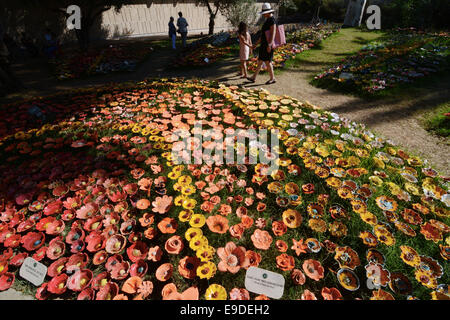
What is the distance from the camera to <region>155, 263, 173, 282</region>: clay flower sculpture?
1.81 m

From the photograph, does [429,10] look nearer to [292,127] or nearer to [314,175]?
[292,127]

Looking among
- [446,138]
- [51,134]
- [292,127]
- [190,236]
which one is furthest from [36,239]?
[446,138]

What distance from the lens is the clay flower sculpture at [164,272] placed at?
1.81 meters

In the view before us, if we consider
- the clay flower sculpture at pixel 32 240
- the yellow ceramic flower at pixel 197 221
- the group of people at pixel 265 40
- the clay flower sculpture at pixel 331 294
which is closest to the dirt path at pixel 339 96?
the group of people at pixel 265 40

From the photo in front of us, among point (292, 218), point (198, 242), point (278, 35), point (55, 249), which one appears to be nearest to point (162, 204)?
point (198, 242)

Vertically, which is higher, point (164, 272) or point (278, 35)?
point (278, 35)

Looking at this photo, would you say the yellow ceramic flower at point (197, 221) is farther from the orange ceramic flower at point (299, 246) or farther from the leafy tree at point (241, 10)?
the leafy tree at point (241, 10)

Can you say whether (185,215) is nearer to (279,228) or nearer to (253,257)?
(253,257)

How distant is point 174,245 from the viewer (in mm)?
1965

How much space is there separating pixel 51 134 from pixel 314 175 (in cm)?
428

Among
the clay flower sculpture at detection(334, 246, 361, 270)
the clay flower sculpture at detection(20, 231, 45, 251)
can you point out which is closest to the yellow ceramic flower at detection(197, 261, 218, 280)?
the clay flower sculpture at detection(334, 246, 361, 270)

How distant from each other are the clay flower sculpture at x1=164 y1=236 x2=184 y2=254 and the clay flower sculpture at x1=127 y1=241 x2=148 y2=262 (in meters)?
0.23

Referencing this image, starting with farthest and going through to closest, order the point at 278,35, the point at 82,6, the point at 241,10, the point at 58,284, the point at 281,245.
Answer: the point at 241,10 → the point at 82,6 → the point at 278,35 → the point at 281,245 → the point at 58,284

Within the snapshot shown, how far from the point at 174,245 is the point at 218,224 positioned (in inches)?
17.9
